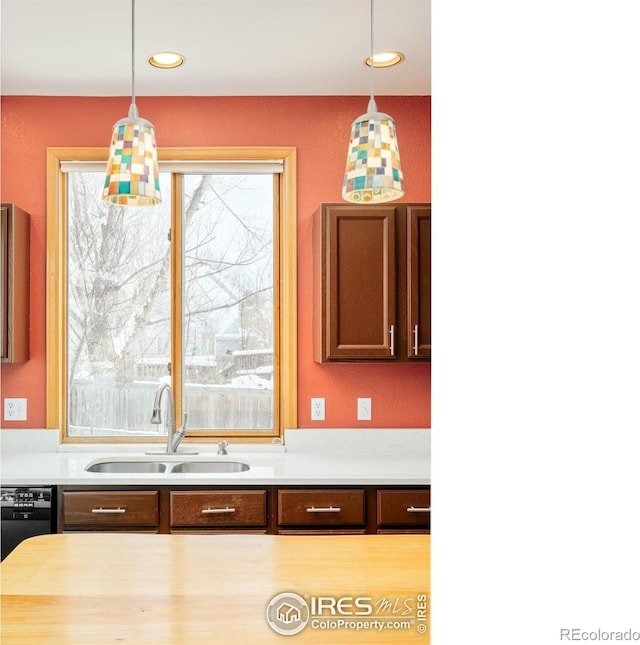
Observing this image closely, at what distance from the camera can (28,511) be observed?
215 cm

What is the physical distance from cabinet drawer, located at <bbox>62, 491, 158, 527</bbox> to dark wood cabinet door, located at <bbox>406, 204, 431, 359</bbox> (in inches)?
49.4

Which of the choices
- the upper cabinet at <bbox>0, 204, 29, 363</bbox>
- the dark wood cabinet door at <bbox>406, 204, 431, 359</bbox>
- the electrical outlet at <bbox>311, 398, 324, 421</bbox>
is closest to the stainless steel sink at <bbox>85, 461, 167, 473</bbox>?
the upper cabinet at <bbox>0, 204, 29, 363</bbox>

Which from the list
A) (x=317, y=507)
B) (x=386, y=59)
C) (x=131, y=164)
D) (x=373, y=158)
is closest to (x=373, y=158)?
(x=373, y=158)

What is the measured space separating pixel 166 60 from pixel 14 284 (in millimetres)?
1208

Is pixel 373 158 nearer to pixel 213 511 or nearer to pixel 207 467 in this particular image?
pixel 213 511

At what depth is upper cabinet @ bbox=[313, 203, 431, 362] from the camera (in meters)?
2.46

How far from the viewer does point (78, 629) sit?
0.98 meters
